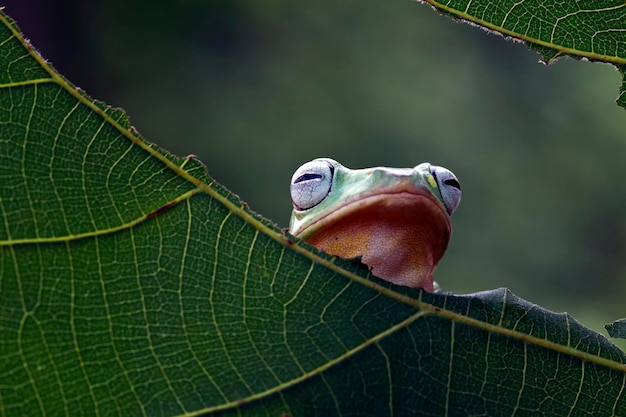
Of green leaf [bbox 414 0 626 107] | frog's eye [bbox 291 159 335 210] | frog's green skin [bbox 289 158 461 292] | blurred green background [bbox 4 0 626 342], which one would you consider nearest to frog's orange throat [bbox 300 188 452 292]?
frog's green skin [bbox 289 158 461 292]

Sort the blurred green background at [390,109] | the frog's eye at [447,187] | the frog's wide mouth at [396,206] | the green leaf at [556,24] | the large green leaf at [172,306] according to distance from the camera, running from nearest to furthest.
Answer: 1. the large green leaf at [172,306]
2. the green leaf at [556,24]
3. the frog's wide mouth at [396,206]
4. the frog's eye at [447,187]
5. the blurred green background at [390,109]

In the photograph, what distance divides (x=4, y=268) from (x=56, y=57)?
8.42 m

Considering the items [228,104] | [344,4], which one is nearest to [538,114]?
[344,4]

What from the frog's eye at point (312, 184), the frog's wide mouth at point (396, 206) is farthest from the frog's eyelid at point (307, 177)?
the frog's wide mouth at point (396, 206)

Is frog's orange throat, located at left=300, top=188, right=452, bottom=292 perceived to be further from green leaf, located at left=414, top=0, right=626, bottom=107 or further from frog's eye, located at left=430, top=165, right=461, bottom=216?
green leaf, located at left=414, top=0, right=626, bottom=107

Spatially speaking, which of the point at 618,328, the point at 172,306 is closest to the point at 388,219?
the point at 618,328

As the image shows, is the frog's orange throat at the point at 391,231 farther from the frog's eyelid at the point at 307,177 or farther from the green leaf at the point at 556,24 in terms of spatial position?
the green leaf at the point at 556,24

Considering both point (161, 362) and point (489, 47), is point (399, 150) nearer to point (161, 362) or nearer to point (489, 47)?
point (489, 47)

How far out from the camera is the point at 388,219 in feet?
5.30

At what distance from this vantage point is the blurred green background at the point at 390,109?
7.73 meters

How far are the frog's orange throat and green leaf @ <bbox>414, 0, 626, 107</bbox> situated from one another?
1.47ft

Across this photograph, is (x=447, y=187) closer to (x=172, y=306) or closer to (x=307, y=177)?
(x=307, y=177)

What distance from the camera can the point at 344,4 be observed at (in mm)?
9109

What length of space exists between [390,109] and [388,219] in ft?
22.2
